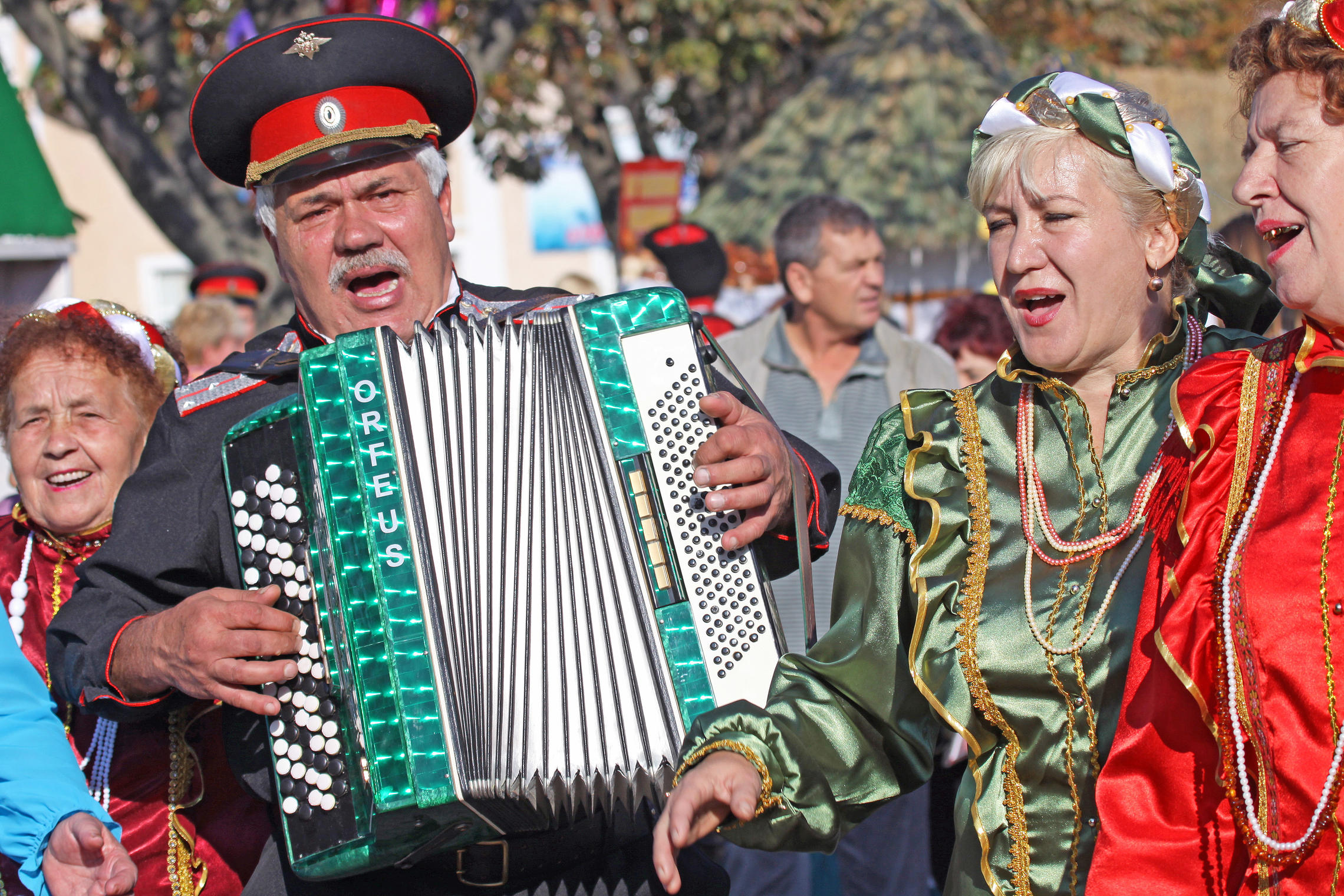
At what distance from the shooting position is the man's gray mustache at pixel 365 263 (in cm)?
273

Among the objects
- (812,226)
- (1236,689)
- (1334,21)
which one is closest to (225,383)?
(1236,689)

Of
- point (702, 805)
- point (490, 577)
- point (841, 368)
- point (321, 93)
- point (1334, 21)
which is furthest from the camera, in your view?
point (841, 368)

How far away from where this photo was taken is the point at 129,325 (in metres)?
3.29

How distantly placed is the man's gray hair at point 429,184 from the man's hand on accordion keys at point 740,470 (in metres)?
0.95

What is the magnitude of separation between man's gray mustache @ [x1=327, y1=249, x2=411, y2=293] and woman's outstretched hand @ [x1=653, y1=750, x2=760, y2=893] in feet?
4.15

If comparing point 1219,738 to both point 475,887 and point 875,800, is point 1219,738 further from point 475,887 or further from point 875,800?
point 475,887

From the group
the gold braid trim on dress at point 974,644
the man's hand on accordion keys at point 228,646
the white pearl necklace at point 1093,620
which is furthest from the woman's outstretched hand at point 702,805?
the man's hand on accordion keys at point 228,646

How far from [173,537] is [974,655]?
158 centimetres

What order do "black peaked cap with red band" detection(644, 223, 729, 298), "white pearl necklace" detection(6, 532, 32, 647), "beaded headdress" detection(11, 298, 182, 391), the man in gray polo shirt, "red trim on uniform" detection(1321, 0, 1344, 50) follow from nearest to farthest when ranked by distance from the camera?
"red trim on uniform" detection(1321, 0, 1344, 50), "white pearl necklace" detection(6, 532, 32, 647), "beaded headdress" detection(11, 298, 182, 391), the man in gray polo shirt, "black peaked cap with red band" detection(644, 223, 729, 298)

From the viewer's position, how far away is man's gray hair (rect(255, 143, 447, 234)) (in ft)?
9.37

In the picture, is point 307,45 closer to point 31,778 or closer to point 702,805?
point 31,778

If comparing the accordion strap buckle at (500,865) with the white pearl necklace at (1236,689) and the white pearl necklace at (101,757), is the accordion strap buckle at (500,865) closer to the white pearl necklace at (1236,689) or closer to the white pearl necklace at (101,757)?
the white pearl necklace at (101,757)

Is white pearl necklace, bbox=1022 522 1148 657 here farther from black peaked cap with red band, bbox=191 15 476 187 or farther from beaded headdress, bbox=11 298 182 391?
beaded headdress, bbox=11 298 182 391

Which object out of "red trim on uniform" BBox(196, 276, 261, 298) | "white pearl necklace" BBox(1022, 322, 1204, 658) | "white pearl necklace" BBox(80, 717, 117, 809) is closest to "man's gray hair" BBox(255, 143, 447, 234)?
"white pearl necklace" BBox(80, 717, 117, 809)
